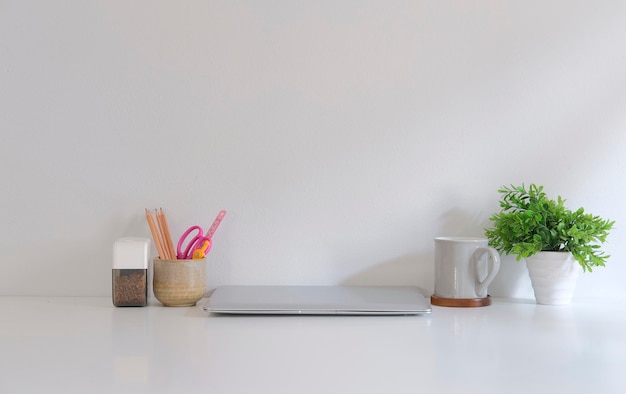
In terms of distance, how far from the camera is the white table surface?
92 centimetres

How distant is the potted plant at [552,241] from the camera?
1453 mm

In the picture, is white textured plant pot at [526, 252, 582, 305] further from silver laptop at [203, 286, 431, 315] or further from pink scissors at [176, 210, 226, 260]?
pink scissors at [176, 210, 226, 260]

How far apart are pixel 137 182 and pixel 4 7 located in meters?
0.45

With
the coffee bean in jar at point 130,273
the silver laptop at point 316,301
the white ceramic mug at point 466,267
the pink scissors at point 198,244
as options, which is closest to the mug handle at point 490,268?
the white ceramic mug at point 466,267

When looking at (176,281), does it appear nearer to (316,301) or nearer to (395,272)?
(316,301)

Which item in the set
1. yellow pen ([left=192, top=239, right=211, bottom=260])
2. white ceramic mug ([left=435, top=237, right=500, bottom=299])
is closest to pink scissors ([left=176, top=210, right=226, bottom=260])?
yellow pen ([left=192, top=239, right=211, bottom=260])

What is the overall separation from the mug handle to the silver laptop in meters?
0.11

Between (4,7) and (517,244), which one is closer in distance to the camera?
(517,244)

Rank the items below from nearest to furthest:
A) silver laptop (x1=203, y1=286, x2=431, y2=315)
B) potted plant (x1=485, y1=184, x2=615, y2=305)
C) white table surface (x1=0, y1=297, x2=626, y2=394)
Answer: white table surface (x1=0, y1=297, x2=626, y2=394)
silver laptop (x1=203, y1=286, x2=431, y2=315)
potted plant (x1=485, y1=184, x2=615, y2=305)

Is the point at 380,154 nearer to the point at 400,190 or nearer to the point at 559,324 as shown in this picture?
the point at 400,190

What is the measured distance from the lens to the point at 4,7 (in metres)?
1.56

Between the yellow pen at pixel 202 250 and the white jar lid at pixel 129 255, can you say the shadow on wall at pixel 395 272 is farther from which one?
the white jar lid at pixel 129 255

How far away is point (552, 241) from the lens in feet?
4.86

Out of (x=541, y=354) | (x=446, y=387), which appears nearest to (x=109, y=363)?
(x=446, y=387)
